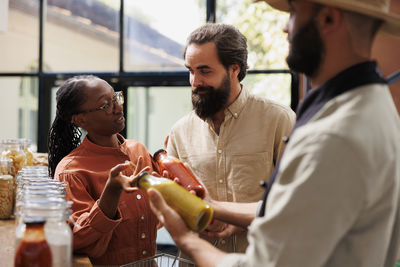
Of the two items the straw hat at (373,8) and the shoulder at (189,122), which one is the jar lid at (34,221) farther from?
the shoulder at (189,122)

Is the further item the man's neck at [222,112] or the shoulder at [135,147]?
the shoulder at [135,147]

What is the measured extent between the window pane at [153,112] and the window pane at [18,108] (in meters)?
1.06

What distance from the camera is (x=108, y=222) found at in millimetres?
1619

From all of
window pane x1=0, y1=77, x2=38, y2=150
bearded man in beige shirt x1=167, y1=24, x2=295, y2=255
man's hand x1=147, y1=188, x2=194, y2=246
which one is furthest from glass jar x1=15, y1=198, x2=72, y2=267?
window pane x1=0, y1=77, x2=38, y2=150

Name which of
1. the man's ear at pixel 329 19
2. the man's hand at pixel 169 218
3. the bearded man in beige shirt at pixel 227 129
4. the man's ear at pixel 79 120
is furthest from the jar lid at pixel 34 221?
the man's ear at pixel 79 120

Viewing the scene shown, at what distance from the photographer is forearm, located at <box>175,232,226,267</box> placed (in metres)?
1.08

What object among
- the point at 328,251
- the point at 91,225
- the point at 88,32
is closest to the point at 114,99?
the point at 91,225

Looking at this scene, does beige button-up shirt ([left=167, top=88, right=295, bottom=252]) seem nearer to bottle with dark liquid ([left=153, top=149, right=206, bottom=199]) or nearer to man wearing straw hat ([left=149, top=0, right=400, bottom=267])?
bottle with dark liquid ([left=153, top=149, right=206, bottom=199])

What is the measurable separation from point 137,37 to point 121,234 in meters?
2.99

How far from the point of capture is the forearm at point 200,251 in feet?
3.53

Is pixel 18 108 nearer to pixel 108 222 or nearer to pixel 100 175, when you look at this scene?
pixel 100 175

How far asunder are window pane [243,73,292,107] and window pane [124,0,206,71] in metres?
0.71

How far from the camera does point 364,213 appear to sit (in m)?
0.91

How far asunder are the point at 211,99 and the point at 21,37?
350 cm
